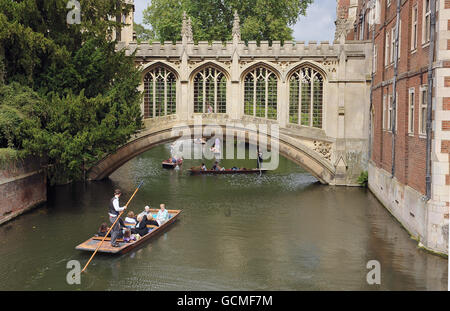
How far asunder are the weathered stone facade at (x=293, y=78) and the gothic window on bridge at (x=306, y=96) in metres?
0.08

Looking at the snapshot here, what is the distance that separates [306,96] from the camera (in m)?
23.9

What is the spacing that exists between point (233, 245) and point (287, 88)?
11234mm

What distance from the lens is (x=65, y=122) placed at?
Result: 53.5 feet

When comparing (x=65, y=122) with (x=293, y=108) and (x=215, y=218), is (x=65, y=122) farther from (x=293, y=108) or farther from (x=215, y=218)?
(x=293, y=108)

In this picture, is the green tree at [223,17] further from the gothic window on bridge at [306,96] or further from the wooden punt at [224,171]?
the gothic window on bridge at [306,96]

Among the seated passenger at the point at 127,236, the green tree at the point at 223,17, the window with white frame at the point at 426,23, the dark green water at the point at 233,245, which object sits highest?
the green tree at the point at 223,17

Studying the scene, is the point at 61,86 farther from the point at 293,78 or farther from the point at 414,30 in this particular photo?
the point at 414,30

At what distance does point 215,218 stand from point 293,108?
29.2 feet

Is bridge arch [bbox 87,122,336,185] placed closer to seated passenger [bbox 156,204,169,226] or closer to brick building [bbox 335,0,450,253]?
brick building [bbox 335,0,450,253]

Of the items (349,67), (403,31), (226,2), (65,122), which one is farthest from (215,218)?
(226,2)

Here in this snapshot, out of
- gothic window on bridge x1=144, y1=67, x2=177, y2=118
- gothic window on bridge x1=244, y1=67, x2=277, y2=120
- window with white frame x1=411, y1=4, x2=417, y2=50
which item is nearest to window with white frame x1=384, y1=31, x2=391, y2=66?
window with white frame x1=411, y1=4, x2=417, y2=50

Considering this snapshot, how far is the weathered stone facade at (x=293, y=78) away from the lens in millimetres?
22719

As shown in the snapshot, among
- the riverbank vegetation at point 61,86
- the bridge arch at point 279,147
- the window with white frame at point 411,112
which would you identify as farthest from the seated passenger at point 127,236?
the bridge arch at point 279,147

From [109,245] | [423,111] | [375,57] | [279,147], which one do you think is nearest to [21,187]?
[109,245]
